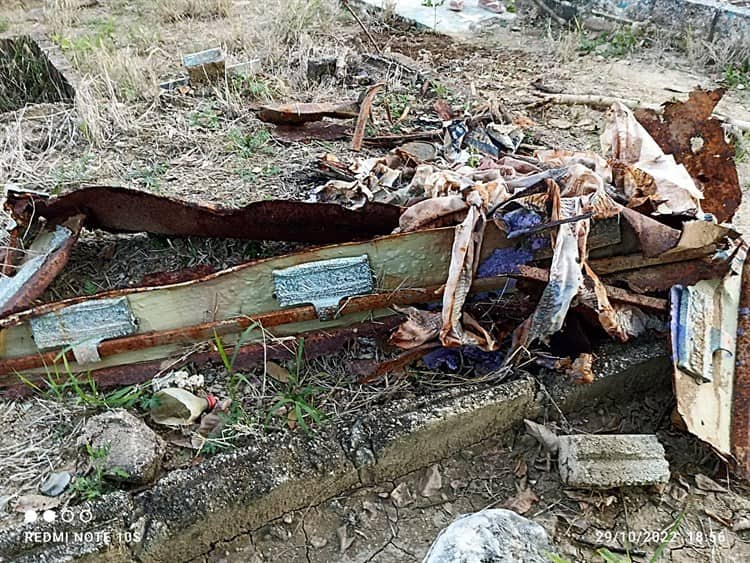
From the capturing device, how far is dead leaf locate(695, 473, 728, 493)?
2.38 meters

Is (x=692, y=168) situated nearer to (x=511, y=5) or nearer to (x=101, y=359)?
(x=101, y=359)

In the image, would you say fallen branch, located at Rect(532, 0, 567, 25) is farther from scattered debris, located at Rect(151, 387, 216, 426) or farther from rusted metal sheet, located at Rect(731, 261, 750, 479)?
scattered debris, located at Rect(151, 387, 216, 426)

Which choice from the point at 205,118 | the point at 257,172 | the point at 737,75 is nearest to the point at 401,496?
the point at 257,172

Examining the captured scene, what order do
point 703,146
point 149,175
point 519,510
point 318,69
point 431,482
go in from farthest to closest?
point 318,69
point 149,175
point 703,146
point 431,482
point 519,510

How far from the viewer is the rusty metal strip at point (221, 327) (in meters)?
2.53

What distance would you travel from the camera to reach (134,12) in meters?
7.35

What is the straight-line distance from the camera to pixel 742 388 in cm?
251

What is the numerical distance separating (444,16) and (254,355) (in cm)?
577

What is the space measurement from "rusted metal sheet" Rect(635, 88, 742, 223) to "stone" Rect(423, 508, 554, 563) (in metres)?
1.91

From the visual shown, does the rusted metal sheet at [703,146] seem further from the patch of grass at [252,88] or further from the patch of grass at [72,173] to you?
the patch of grass at [72,173]

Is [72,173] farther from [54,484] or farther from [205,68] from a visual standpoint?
[54,484]

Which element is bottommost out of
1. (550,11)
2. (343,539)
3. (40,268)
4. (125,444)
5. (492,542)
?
(343,539)

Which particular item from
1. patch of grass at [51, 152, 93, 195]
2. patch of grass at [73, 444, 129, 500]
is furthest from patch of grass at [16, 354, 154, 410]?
patch of grass at [51, 152, 93, 195]

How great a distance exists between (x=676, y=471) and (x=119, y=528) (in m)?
1.93
